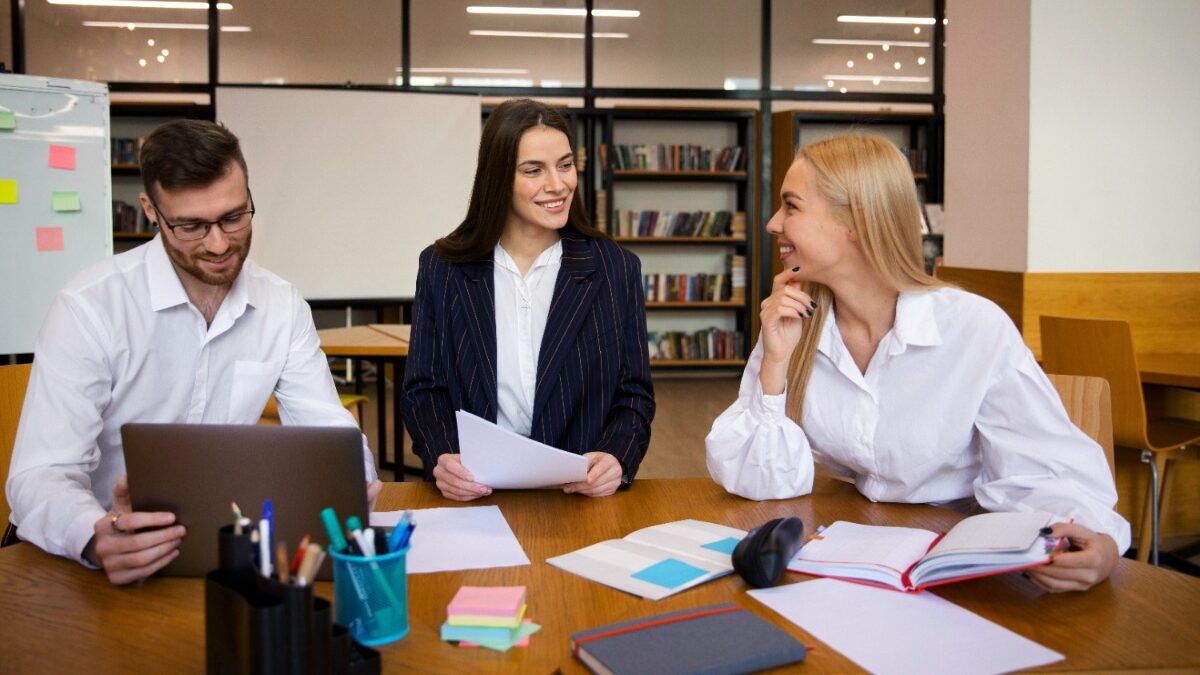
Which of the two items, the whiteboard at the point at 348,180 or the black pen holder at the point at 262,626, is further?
the whiteboard at the point at 348,180

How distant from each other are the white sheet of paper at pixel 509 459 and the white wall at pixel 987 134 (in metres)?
3.23

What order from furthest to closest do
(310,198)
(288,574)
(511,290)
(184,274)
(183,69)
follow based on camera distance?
(183,69) < (310,198) < (511,290) < (184,274) < (288,574)

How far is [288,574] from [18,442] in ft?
3.03

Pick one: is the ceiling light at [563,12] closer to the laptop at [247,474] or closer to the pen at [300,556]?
the laptop at [247,474]

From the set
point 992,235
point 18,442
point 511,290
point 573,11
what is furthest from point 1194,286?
point 573,11

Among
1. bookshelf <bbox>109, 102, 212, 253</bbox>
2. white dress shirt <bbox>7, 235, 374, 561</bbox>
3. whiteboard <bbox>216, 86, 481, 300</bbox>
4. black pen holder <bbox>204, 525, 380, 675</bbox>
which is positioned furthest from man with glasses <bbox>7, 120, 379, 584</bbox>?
bookshelf <bbox>109, 102, 212, 253</bbox>

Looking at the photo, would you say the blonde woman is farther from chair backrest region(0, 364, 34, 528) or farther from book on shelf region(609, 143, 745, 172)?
book on shelf region(609, 143, 745, 172)

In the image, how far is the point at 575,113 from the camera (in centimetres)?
883

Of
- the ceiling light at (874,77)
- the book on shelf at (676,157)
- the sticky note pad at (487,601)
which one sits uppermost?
the ceiling light at (874,77)

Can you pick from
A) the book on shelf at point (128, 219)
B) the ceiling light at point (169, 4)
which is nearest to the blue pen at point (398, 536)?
the book on shelf at point (128, 219)

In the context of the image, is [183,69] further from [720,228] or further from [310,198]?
[720,228]

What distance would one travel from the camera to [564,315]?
212 centimetres

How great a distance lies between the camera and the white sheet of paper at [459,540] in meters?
1.41

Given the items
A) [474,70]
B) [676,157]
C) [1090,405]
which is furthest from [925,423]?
[474,70]
